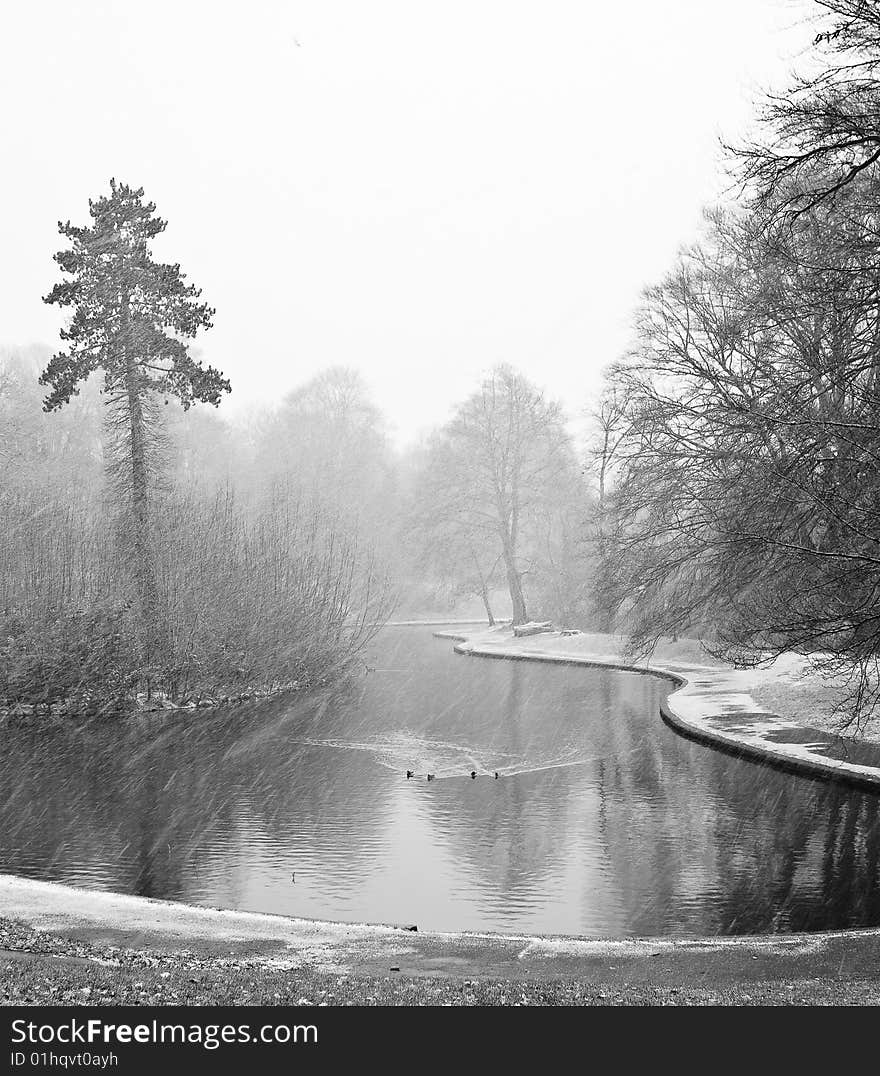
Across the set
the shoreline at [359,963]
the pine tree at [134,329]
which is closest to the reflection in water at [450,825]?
the shoreline at [359,963]

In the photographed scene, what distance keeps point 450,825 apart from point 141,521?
64.7 ft

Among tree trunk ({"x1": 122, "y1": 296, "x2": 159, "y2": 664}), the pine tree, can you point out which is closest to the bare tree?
the pine tree

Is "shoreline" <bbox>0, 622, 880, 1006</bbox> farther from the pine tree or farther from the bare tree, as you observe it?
the bare tree

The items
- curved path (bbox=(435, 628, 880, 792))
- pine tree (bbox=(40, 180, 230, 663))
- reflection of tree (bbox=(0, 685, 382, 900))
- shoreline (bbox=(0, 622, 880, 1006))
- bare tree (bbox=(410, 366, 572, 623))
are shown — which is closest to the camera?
shoreline (bbox=(0, 622, 880, 1006))

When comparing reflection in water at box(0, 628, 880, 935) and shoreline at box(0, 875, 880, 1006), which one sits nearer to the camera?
shoreline at box(0, 875, 880, 1006)

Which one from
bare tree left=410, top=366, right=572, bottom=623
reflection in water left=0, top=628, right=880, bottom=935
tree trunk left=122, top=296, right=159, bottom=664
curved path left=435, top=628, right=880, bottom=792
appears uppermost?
bare tree left=410, top=366, right=572, bottom=623

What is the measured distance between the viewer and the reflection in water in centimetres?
1339

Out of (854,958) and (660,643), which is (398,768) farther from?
(660,643)

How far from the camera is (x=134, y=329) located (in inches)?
1344

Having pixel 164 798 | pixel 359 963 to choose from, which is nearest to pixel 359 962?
pixel 359 963

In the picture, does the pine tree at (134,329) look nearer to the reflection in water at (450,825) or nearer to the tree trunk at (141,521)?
the tree trunk at (141,521)

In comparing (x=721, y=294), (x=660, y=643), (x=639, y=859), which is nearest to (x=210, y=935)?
(x=639, y=859)

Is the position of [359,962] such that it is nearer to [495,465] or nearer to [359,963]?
[359,963]

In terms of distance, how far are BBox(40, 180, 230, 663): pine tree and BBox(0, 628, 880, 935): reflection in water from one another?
6.41m
